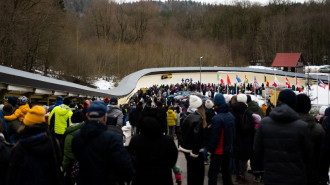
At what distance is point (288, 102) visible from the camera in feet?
15.0

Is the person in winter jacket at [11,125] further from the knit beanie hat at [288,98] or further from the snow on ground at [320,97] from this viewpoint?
the snow on ground at [320,97]

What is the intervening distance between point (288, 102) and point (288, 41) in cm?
9360

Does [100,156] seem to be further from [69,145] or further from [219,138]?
[219,138]

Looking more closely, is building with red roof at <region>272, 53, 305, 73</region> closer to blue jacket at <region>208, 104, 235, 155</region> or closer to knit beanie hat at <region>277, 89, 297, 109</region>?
blue jacket at <region>208, 104, 235, 155</region>

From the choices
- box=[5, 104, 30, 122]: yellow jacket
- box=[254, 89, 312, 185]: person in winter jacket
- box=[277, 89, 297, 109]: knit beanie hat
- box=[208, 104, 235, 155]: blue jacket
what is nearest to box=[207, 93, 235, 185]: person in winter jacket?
box=[208, 104, 235, 155]: blue jacket

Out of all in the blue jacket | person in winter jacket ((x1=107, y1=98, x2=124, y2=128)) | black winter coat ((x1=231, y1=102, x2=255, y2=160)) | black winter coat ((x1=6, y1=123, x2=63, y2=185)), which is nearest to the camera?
black winter coat ((x1=6, y1=123, x2=63, y2=185))

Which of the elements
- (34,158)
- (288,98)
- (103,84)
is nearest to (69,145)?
(34,158)

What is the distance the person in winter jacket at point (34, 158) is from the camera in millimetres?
3600

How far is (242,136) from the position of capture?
7.02 meters

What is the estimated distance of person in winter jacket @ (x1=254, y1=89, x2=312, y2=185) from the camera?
4027 millimetres

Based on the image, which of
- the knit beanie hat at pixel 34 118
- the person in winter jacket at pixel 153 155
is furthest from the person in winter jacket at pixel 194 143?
the knit beanie hat at pixel 34 118

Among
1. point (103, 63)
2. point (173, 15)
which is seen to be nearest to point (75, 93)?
point (103, 63)

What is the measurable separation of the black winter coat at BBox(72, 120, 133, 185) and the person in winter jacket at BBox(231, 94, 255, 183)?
379 centimetres

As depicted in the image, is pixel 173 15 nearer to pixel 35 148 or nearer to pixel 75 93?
pixel 75 93
